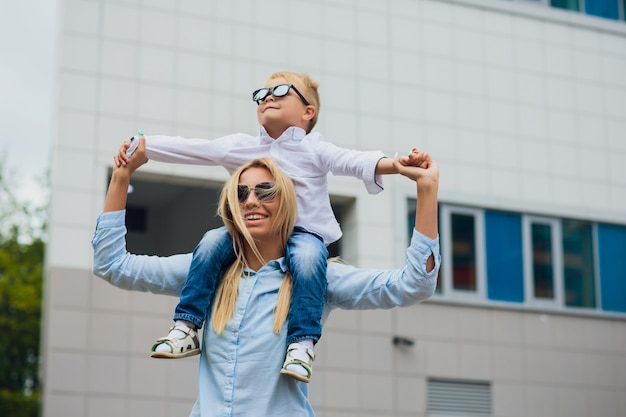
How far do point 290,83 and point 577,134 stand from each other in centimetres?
1185

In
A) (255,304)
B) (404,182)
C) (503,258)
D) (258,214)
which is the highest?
(404,182)

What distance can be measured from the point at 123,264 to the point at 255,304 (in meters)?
0.49

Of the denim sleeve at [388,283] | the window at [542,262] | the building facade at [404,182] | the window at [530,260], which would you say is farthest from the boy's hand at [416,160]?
the window at [542,262]

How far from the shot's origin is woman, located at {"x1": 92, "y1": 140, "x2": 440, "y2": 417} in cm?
350

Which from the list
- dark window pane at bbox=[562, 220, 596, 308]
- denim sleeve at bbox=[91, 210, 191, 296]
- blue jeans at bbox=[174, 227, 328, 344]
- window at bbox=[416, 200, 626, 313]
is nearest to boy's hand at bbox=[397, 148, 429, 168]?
blue jeans at bbox=[174, 227, 328, 344]

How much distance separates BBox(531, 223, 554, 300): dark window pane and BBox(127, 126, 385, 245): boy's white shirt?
10939mm

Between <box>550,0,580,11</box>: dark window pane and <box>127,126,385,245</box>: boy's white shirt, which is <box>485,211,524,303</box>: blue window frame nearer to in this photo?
<box>550,0,580,11</box>: dark window pane

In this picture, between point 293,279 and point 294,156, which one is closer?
point 293,279

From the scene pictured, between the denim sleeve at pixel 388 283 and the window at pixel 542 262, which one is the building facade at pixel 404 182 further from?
the denim sleeve at pixel 388 283

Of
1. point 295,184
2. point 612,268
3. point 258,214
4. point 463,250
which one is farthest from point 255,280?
point 612,268

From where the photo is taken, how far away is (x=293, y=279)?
3605 millimetres

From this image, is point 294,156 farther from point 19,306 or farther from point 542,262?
point 19,306

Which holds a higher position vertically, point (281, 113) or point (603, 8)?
point (603, 8)

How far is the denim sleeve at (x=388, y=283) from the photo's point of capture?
350cm
